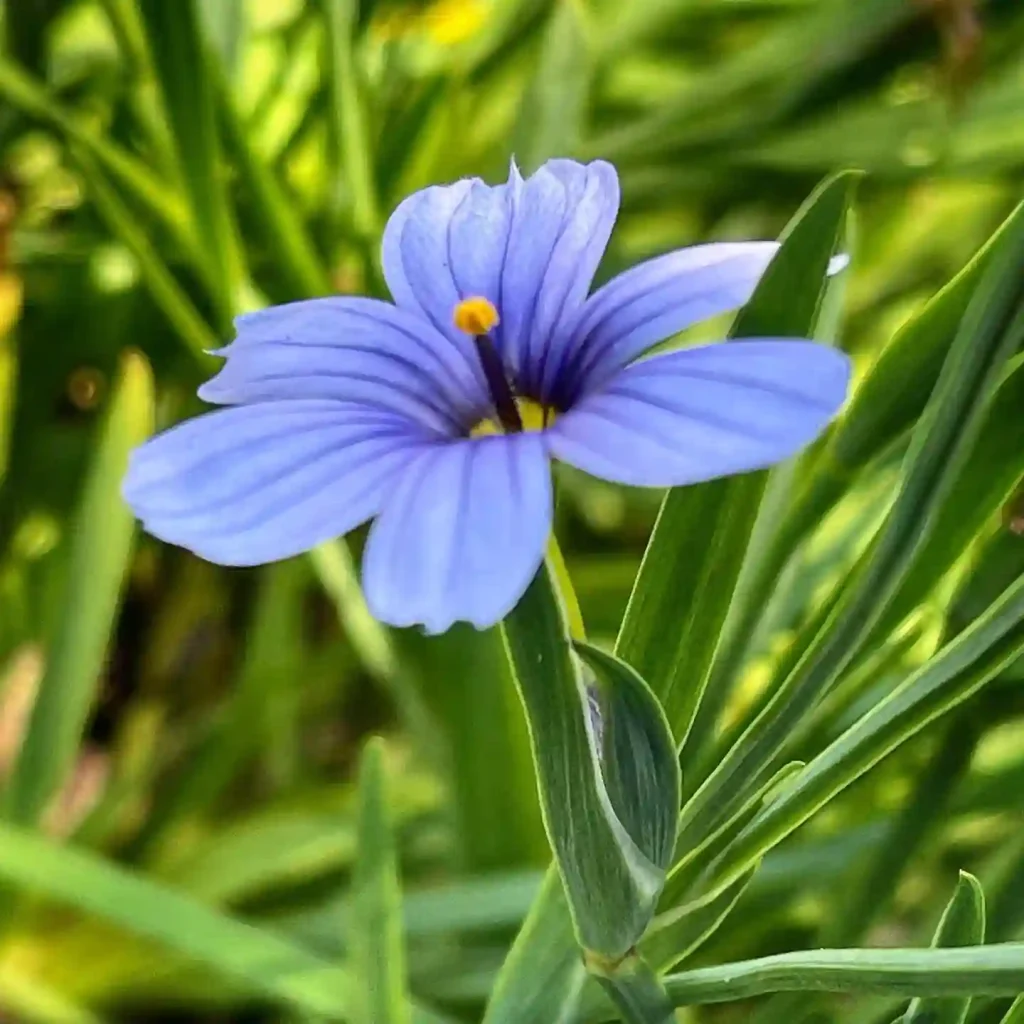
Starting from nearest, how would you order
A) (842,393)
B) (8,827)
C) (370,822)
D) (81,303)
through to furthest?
(842,393), (370,822), (8,827), (81,303)

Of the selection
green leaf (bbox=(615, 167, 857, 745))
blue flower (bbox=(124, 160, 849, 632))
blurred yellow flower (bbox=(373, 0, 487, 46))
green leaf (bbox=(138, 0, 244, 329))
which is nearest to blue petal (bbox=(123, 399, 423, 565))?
blue flower (bbox=(124, 160, 849, 632))

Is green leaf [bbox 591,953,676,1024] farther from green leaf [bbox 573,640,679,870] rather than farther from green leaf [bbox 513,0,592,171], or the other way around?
green leaf [bbox 513,0,592,171]

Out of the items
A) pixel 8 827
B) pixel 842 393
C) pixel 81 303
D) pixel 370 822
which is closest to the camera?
pixel 842 393

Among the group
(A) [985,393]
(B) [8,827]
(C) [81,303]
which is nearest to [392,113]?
(C) [81,303]

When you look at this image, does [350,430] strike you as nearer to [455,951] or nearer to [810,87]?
[455,951]

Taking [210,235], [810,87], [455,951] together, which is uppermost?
[810,87]

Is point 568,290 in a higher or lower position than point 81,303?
lower

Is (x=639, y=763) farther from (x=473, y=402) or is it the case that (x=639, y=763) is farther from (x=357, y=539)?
(x=357, y=539)

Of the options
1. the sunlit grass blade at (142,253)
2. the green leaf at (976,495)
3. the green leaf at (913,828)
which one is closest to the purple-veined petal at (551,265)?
the green leaf at (976,495)
